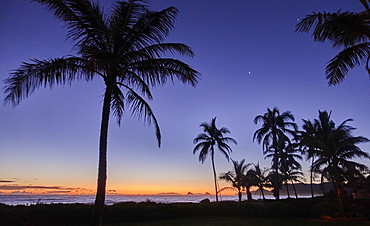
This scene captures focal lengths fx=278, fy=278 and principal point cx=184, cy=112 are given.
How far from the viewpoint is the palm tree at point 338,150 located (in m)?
21.5

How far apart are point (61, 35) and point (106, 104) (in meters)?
3.60

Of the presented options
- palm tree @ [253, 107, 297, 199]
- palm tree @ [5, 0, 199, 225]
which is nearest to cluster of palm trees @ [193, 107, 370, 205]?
palm tree @ [253, 107, 297, 199]

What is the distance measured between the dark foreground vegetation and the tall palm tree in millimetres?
2715

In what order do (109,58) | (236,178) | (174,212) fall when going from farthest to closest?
1. (236,178)
2. (174,212)
3. (109,58)

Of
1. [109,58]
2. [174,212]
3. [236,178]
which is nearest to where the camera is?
[109,58]

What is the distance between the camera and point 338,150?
22375mm

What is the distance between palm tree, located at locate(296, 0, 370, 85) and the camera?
7883 millimetres

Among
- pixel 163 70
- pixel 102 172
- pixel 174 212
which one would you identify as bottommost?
pixel 174 212

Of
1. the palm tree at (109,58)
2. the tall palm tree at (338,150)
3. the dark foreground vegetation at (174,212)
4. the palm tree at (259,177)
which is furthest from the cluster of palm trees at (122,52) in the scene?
the palm tree at (259,177)

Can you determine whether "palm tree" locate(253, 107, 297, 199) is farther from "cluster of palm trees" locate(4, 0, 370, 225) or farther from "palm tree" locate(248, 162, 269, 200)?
"cluster of palm trees" locate(4, 0, 370, 225)

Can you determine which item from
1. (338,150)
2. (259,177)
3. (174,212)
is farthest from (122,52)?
(259,177)

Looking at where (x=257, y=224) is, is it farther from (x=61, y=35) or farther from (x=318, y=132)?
(x=61, y=35)

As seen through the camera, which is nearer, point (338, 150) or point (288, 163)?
point (338, 150)

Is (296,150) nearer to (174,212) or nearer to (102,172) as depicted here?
(174,212)
